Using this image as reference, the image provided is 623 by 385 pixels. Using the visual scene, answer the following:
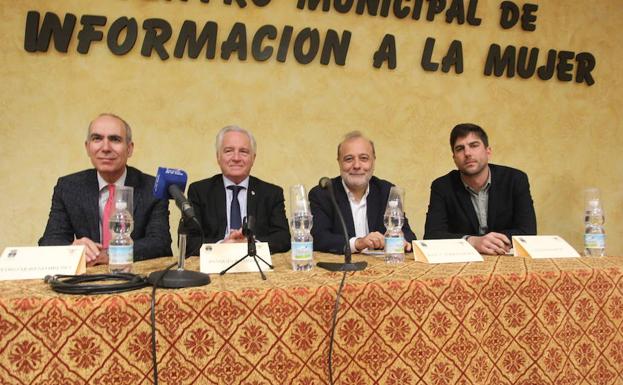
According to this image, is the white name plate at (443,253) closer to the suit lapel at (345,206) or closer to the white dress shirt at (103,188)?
the suit lapel at (345,206)

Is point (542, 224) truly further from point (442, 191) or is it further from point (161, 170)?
point (161, 170)

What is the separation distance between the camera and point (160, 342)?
114 cm

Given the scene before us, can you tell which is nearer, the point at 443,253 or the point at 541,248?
the point at 443,253

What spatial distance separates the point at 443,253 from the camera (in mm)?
1740

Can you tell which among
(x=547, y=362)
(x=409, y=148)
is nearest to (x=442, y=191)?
(x=409, y=148)

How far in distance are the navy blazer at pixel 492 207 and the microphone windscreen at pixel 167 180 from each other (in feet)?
4.92

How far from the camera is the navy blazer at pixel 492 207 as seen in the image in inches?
101

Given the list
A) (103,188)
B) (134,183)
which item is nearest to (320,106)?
(134,183)

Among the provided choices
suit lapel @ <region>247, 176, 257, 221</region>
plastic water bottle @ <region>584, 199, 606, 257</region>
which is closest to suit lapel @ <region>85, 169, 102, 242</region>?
suit lapel @ <region>247, 176, 257, 221</region>

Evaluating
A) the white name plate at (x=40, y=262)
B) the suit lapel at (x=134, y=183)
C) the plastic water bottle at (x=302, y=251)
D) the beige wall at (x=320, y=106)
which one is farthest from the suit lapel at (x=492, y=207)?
the white name plate at (x=40, y=262)

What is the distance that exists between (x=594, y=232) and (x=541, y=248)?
28 cm

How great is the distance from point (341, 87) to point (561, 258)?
1.95 m

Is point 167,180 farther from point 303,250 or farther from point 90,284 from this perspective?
point 303,250

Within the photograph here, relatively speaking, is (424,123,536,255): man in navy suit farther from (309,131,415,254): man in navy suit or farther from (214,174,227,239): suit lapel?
(214,174,227,239): suit lapel
